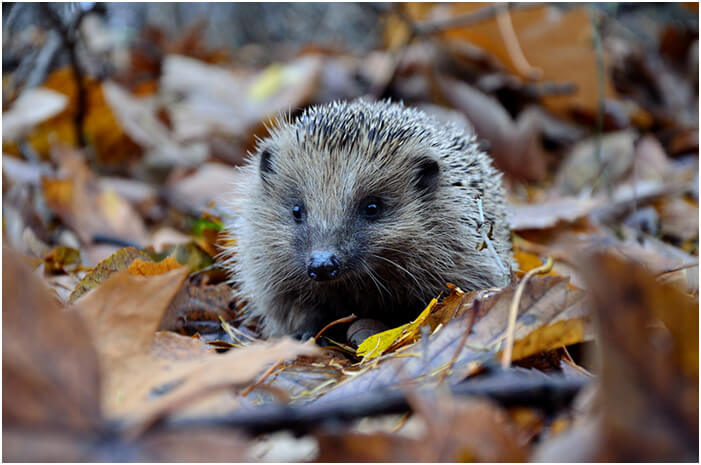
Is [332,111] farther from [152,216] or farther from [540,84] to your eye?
[540,84]

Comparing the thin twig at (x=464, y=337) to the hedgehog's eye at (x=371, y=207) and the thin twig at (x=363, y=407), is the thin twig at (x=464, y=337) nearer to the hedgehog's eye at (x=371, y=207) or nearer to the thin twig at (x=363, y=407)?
the thin twig at (x=363, y=407)

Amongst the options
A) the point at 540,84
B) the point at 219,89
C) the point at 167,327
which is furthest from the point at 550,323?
the point at 219,89

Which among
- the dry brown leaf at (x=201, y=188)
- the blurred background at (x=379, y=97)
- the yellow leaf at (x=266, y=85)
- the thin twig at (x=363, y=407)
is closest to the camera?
the thin twig at (x=363, y=407)

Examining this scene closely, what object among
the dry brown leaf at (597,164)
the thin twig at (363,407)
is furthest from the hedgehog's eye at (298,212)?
the dry brown leaf at (597,164)

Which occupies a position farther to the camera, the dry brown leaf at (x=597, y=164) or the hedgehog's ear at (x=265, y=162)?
the dry brown leaf at (x=597, y=164)

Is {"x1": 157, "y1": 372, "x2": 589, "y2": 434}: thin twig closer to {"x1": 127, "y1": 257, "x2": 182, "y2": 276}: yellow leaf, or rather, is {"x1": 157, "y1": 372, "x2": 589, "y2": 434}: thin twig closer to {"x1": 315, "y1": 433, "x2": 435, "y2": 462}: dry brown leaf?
{"x1": 315, "y1": 433, "x2": 435, "y2": 462}: dry brown leaf

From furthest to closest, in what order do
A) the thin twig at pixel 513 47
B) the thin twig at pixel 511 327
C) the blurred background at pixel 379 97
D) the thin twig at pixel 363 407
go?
the thin twig at pixel 513 47
the blurred background at pixel 379 97
the thin twig at pixel 511 327
the thin twig at pixel 363 407

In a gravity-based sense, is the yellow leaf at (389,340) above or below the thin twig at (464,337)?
below
